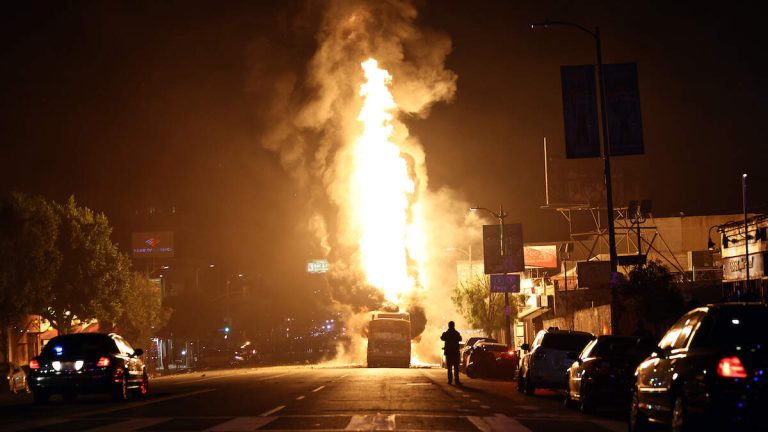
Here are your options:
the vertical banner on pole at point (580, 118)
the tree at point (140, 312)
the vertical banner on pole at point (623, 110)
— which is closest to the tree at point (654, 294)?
the vertical banner on pole at point (623, 110)

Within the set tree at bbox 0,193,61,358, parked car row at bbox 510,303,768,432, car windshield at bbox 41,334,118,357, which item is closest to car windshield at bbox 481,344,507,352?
car windshield at bbox 41,334,118,357

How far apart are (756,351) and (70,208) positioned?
50.2 meters

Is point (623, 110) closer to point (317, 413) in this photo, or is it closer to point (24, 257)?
point (317, 413)

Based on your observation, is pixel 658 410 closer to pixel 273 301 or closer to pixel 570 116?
pixel 570 116

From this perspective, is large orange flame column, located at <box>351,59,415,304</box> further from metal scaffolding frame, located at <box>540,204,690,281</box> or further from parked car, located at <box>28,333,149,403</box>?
parked car, located at <box>28,333,149,403</box>

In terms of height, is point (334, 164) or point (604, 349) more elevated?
point (334, 164)

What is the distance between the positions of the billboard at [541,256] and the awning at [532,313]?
7.17 m

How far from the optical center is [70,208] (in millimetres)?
55750

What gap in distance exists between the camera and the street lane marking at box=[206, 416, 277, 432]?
47.9ft

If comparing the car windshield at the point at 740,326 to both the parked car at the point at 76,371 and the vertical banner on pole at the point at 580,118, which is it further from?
the vertical banner on pole at the point at 580,118

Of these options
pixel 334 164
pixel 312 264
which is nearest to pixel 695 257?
pixel 334 164

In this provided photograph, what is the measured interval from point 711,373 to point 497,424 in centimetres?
585

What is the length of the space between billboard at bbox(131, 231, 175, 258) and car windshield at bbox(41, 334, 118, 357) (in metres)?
86.8

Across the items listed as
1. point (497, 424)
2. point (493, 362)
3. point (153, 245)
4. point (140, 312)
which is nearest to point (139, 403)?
point (497, 424)
